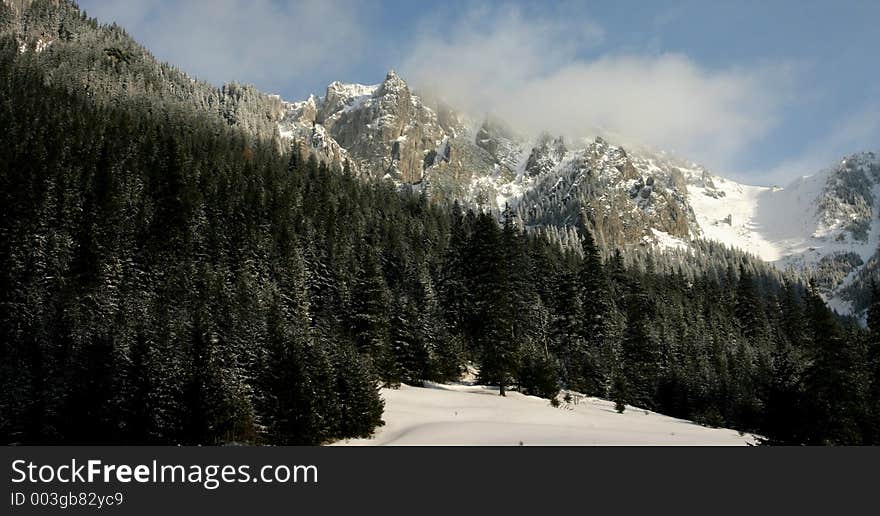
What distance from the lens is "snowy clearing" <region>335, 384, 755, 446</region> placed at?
24750 millimetres

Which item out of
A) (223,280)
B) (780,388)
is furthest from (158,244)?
(780,388)

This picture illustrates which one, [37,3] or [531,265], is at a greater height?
[37,3]

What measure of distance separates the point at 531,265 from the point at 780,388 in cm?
5486

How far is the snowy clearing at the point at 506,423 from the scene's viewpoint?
24.8 m

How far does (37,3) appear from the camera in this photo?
18412 centimetres

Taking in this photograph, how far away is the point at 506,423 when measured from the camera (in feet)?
97.9

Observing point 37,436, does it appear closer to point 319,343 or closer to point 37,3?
point 319,343

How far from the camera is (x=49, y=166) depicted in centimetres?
7375
